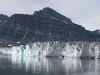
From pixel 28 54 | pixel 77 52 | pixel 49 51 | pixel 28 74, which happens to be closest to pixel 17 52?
pixel 28 54

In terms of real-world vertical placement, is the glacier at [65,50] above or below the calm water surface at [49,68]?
above

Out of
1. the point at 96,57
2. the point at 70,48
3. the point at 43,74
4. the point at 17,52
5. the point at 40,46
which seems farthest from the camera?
the point at 17,52

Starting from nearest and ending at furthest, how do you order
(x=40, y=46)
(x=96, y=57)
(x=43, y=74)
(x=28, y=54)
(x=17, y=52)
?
(x=43, y=74) < (x=96, y=57) < (x=40, y=46) < (x=28, y=54) < (x=17, y=52)

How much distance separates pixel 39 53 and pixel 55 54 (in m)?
13.9

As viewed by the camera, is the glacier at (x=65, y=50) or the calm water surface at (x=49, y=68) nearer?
the calm water surface at (x=49, y=68)

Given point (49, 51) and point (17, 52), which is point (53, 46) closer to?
point (49, 51)

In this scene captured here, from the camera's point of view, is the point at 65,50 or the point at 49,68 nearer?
the point at 49,68

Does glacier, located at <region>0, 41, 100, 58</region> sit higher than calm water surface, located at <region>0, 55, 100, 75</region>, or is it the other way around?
glacier, located at <region>0, 41, 100, 58</region>

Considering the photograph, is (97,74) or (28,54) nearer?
(97,74)

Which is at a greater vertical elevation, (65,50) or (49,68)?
(65,50)

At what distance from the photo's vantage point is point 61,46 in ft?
359

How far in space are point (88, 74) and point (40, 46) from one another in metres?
77.0

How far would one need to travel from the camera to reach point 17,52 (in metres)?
150

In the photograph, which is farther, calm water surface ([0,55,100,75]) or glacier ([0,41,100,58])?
glacier ([0,41,100,58])
